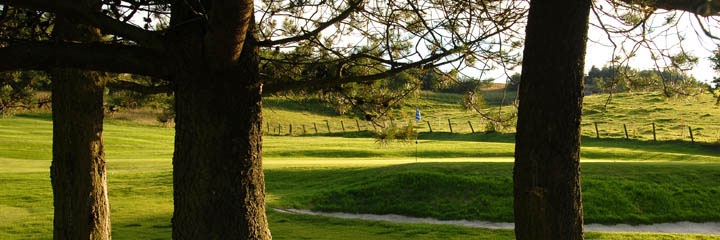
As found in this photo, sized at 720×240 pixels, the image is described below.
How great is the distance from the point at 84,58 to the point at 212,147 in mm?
1095

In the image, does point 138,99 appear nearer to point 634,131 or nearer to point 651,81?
point 651,81

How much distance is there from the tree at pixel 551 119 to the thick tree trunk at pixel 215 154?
2194mm

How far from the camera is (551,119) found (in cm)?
409

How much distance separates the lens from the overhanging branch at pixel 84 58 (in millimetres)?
3549

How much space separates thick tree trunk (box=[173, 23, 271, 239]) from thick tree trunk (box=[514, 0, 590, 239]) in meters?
2.21

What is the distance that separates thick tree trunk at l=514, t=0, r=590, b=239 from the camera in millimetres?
4098

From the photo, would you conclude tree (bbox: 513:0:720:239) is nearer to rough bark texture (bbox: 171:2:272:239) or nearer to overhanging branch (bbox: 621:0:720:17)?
overhanging branch (bbox: 621:0:720:17)

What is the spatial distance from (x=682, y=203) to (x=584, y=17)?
1067cm

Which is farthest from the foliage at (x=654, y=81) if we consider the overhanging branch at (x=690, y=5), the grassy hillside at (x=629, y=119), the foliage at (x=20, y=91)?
the grassy hillside at (x=629, y=119)

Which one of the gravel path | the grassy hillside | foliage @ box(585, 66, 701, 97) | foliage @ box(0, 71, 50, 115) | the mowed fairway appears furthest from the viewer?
the grassy hillside

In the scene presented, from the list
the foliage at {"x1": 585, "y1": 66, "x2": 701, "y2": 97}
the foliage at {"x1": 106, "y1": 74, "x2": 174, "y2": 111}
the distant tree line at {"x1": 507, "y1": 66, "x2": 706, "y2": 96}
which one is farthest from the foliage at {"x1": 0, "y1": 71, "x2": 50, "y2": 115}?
the foliage at {"x1": 585, "y1": 66, "x2": 701, "y2": 97}

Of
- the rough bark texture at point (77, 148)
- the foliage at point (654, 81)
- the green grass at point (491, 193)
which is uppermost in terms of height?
the foliage at point (654, 81)

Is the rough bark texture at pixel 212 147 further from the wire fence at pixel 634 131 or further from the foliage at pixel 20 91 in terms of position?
the wire fence at pixel 634 131

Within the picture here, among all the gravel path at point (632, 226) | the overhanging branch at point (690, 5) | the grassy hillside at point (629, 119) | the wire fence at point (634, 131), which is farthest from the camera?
the grassy hillside at point (629, 119)
